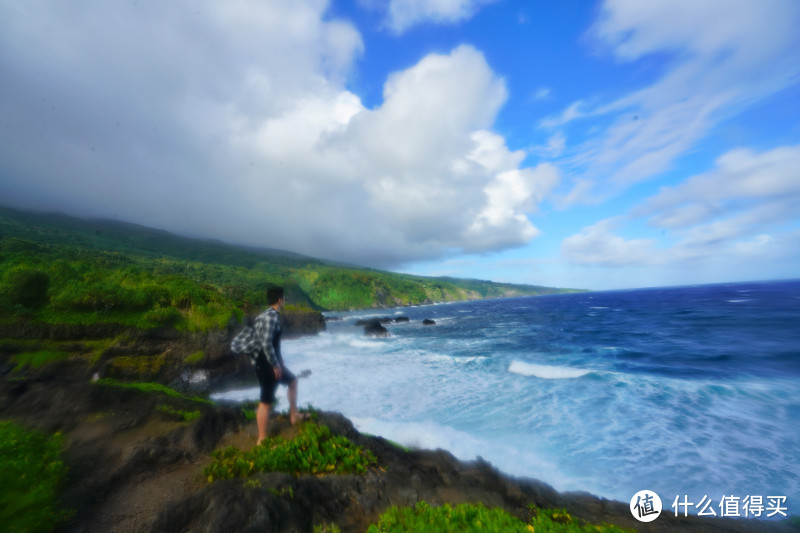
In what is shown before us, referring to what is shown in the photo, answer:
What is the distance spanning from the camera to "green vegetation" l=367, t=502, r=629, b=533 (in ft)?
12.4

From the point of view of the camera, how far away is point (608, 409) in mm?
12016

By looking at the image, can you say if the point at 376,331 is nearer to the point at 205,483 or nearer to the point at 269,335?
the point at 269,335

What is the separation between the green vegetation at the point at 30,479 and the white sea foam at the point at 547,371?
17759mm

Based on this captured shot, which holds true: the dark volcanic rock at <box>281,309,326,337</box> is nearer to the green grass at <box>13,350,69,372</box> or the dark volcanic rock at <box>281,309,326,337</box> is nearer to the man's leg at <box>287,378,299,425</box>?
the green grass at <box>13,350,69,372</box>

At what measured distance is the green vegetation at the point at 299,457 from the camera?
464cm

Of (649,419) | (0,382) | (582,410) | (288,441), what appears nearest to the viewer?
(288,441)

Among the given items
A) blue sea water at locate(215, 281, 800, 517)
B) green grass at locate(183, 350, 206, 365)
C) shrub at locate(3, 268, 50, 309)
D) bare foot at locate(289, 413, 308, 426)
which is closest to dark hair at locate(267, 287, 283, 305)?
bare foot at locate(289, 413, 308, 426)

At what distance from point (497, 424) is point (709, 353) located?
59.5 feet

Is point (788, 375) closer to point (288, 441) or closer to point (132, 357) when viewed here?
point (288, 441)

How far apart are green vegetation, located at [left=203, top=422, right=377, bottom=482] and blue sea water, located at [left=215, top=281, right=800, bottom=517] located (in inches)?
176

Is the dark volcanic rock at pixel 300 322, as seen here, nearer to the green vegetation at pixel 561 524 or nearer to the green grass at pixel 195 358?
the green grass at pixel 195 358

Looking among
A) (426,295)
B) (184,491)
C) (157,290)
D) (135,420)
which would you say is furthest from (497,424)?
(426,295)

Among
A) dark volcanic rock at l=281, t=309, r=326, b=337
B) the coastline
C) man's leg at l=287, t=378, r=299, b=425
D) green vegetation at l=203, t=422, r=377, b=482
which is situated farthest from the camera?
dark volcanic rock at l=281, t=309, r=326, b=337

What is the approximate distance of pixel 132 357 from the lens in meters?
15.9
